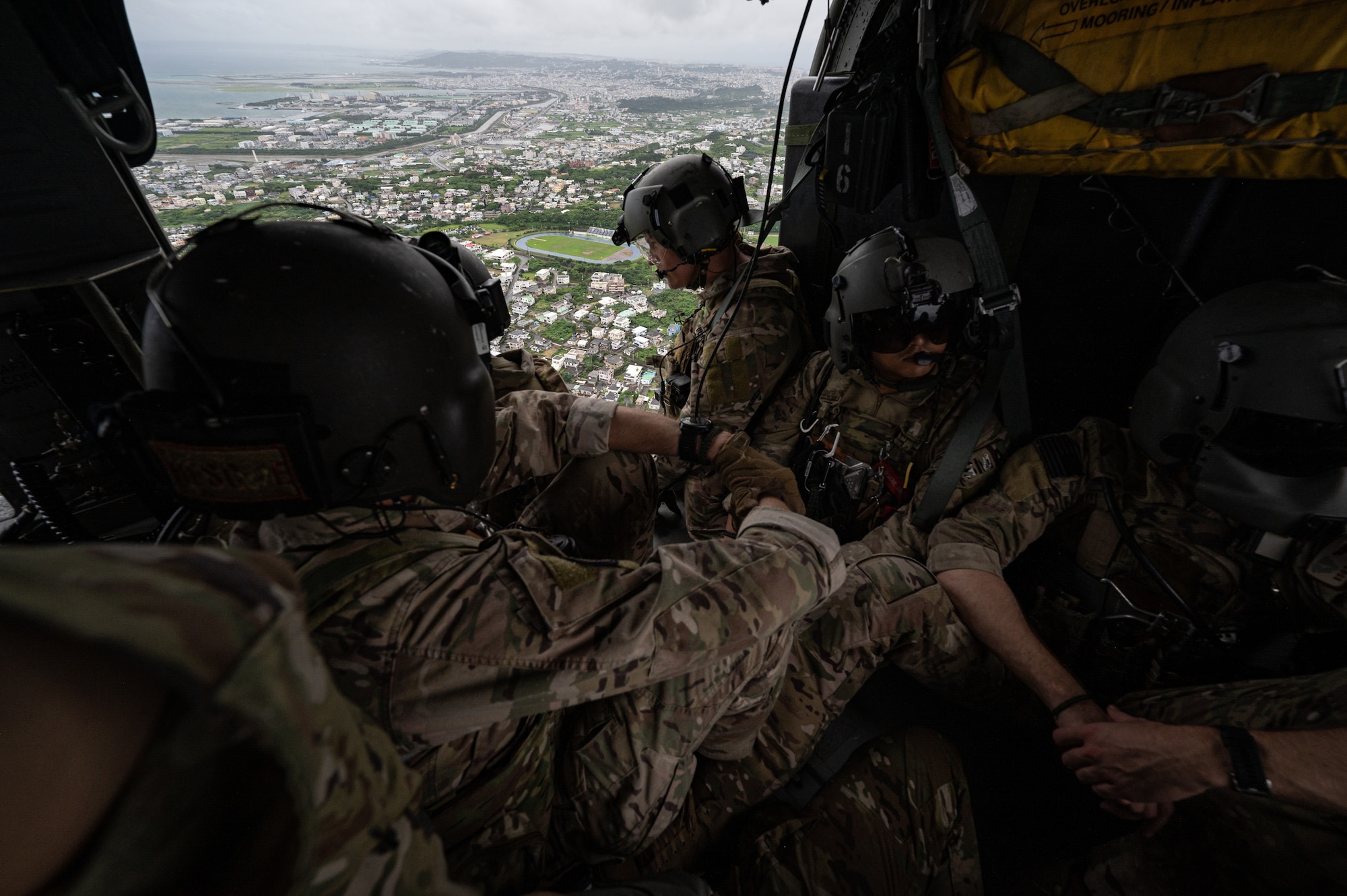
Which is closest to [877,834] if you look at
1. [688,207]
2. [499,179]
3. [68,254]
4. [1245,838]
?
[1245,838]

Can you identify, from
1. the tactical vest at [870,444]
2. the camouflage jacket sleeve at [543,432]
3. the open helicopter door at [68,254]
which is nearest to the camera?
the open helicopter door at [68,254]

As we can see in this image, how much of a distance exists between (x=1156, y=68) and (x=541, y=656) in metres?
1.86

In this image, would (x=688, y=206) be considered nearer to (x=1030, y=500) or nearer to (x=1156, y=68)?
(x=1156, y=68)

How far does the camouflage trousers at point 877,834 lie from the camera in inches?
48.9

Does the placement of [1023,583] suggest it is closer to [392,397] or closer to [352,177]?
[392,397]

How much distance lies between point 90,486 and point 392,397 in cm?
173

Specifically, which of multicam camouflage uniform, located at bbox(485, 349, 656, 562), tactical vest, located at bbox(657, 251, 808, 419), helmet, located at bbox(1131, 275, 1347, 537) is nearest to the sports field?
tactical vest, located at bbox(657, 251, 808, 419)

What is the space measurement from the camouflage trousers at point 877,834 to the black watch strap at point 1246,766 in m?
0.55

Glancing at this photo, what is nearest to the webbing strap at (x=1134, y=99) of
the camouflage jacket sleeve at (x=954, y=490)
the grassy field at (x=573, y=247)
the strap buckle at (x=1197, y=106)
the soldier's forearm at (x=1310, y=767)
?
the strap buckle at (x=1197, y=106)

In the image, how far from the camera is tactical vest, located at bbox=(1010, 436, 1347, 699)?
141 centimetres

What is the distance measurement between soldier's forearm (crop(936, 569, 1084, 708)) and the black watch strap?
0.33 m

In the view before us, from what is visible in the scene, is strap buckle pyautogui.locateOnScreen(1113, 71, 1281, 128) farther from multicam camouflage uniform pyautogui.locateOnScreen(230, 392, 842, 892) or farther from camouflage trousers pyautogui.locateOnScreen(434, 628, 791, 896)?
camouflage trousers pyautogui.locateOnScreen(434, 628, 791, 896)

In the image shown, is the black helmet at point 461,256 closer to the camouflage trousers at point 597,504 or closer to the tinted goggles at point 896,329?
the camouflage trousers at point 597,504

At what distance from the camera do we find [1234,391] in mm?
1305
